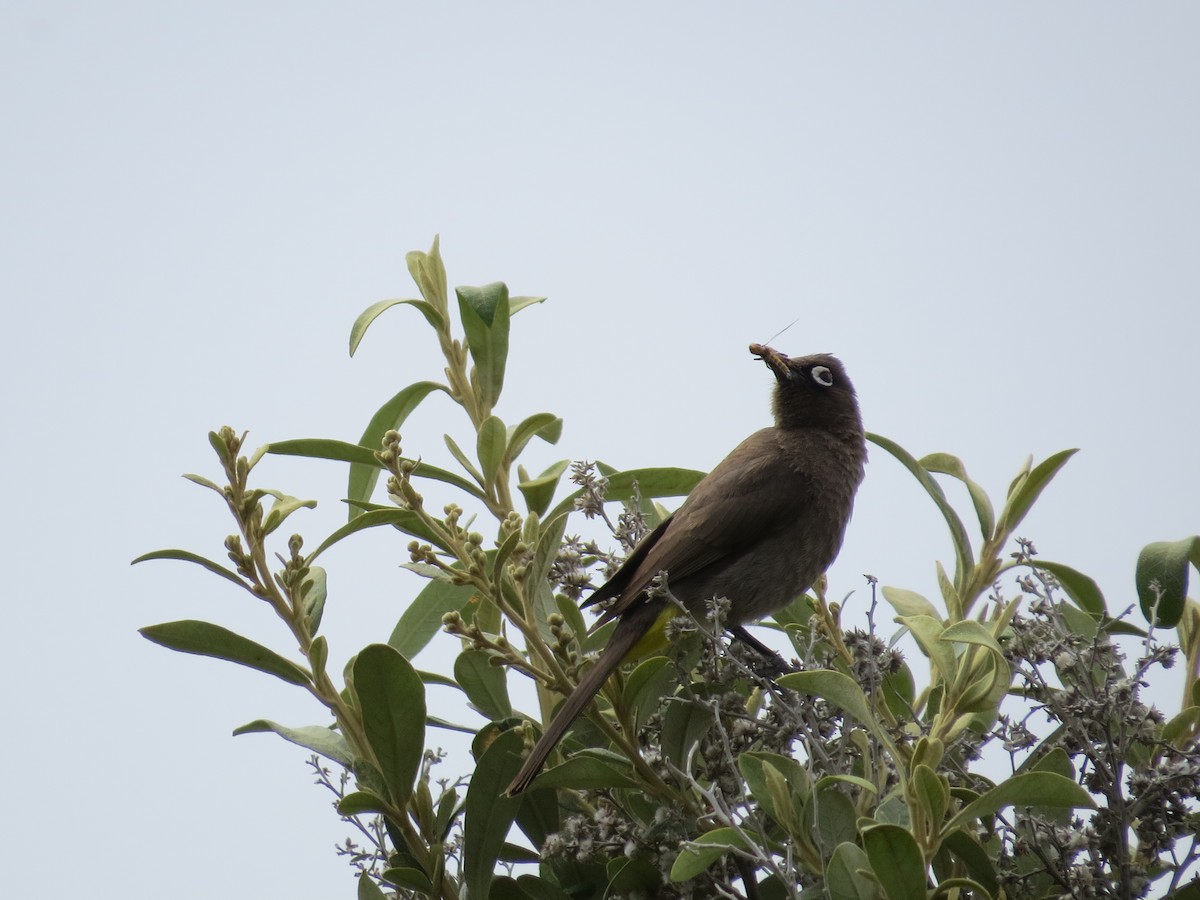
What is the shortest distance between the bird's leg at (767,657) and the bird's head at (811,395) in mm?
907

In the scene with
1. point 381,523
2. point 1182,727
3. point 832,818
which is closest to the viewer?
point 832,818

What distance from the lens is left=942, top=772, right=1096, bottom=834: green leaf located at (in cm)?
194

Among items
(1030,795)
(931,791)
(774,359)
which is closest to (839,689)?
(931,791)

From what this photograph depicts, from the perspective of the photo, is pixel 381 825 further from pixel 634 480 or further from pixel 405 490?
pixel 634 480

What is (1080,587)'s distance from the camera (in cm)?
284

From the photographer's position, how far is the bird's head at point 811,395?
4.80 metres

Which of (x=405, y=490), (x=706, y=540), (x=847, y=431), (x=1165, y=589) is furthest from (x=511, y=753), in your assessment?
(x=847, y=431)

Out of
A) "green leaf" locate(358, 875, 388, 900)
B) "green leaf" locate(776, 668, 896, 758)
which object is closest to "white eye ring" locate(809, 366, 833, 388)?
"green leaf" locate(776, 668, 896, 758)

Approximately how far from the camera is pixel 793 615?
3.38 meters

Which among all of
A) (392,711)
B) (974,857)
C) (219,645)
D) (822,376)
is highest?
(822,376)

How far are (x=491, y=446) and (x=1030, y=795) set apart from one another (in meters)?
1.40

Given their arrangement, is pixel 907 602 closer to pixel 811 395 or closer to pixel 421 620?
pixel 421 620

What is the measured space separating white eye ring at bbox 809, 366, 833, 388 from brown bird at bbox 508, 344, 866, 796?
90 mm

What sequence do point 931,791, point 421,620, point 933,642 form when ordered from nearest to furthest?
point 931,791
point 933,642
point 421,620
